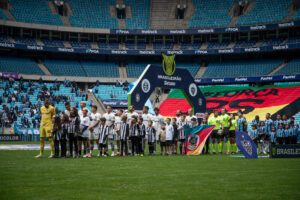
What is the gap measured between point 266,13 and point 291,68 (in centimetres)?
1037

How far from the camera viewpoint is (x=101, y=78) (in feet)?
184

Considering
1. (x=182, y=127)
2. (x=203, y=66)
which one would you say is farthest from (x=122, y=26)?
(x=182, y=127)

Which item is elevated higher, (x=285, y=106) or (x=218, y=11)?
(x=218, y=11)

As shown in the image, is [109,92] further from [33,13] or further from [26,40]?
[33,13]

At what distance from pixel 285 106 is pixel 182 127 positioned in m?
26.5

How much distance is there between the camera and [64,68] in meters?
56.1

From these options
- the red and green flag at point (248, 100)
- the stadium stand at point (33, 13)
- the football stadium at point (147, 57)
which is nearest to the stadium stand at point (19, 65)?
the football stadium at point (147, 57)

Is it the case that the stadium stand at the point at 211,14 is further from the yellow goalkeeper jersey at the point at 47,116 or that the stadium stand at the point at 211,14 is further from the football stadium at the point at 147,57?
the yellow goalkeeper jersey at the point at 47,116

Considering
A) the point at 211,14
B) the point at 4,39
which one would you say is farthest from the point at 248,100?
the point at 4,39

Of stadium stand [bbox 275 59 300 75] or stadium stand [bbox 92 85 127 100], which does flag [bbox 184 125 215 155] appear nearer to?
stadium stand [bbox 92 85 127 100]

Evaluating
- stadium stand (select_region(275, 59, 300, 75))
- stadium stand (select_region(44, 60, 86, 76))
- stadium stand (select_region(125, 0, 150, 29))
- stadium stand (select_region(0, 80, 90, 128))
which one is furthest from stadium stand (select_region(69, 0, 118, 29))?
stadium stand (select_region(275, 59, 300, 75))

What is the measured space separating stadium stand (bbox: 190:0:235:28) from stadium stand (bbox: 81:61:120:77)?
15.1 metres

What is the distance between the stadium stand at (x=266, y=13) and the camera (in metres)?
54.4

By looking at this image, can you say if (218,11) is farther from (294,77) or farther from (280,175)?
(280,175)
